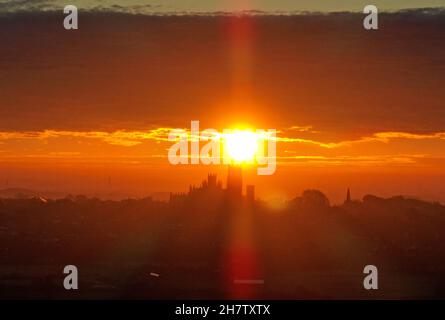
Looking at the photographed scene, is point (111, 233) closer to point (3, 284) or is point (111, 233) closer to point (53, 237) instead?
point (53, 237)

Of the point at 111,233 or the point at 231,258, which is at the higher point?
the point at 111,233

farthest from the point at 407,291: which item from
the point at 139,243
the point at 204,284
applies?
the point at 139,243

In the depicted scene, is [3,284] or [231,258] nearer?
[3,284]

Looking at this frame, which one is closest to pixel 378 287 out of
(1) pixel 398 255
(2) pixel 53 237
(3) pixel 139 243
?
(1) pixel 398 255

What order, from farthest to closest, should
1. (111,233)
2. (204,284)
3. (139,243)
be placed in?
(111,233)
(139,243)
(204,284)

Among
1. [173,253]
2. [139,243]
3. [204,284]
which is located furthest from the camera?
A: [139,243]
